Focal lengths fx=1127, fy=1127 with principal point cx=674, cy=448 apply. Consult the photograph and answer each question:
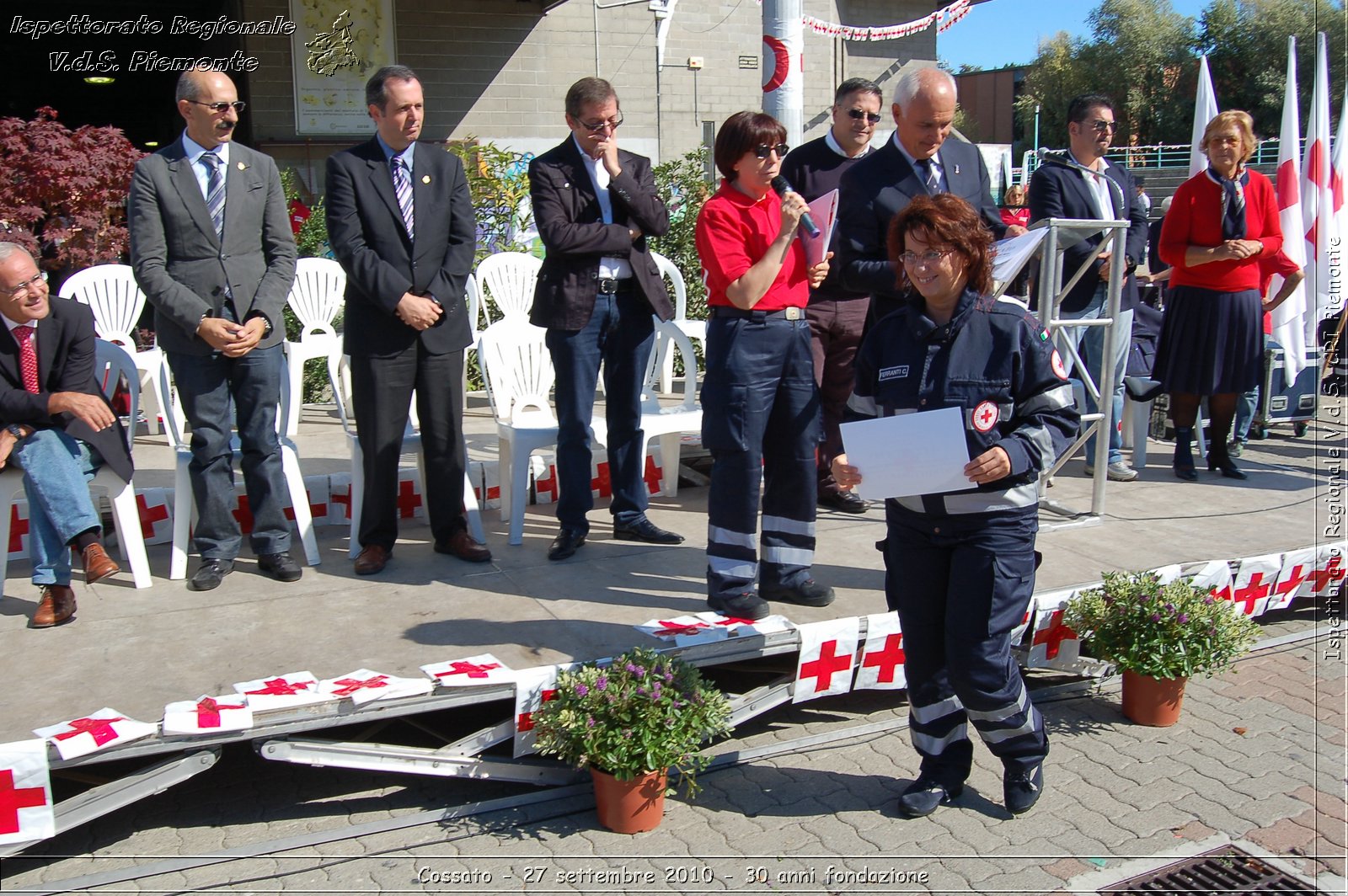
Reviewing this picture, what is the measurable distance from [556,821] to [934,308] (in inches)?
75.8

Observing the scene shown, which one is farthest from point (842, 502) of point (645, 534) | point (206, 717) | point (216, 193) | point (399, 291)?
point (206, 717)

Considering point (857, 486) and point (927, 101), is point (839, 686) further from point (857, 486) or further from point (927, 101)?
point (927, 101)

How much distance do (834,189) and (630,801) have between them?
9.87ft

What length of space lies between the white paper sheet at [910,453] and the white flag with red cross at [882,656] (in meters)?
0.92

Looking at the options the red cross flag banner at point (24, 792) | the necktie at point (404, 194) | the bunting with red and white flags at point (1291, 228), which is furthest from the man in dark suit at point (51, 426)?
the bunting with red and white flags at point (1291, 228)

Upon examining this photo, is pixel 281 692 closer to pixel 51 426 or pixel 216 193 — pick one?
pixel 51 426

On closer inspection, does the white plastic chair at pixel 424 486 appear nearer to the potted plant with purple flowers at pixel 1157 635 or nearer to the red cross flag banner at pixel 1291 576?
the potted plant with purple flowers at pixel 1157 635

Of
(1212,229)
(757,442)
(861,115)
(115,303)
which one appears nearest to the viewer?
(757,442)

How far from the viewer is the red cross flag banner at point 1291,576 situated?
491 centimetres

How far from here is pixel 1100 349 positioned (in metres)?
6.60

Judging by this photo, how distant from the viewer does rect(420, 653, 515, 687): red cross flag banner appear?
349 centimetres

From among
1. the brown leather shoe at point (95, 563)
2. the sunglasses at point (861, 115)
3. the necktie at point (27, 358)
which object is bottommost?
the brown leather shoe at point (95, 563)

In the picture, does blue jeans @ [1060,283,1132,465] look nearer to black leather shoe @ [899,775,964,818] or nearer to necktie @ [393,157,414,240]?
black leather shoe @ [899,775,964,818]

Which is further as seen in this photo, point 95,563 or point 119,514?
point 119,514
